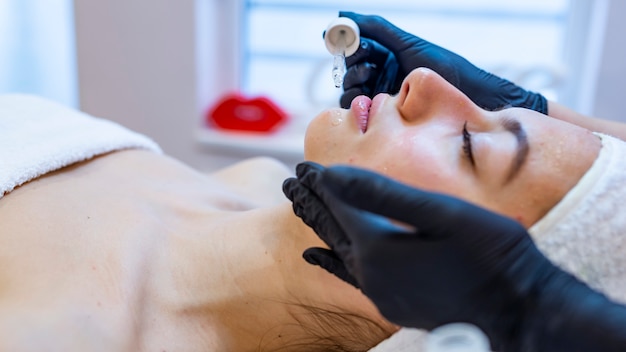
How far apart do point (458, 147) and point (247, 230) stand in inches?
16.1

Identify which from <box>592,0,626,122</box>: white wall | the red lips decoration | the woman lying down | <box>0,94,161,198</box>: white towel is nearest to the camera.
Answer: the woman lying down

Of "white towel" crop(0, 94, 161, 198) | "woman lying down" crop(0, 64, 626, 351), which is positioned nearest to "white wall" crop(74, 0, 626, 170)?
"white towel" crop(0, 94, 161, 198)

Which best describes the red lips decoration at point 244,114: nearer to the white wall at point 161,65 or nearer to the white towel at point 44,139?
the white wall at point 161,65

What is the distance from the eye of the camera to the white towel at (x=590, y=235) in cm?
79

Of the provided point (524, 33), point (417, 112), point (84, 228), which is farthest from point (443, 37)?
point (84, 228)

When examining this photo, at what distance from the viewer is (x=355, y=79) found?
1365mm

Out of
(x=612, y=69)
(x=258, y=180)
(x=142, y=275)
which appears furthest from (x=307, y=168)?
(x=612, y=69)

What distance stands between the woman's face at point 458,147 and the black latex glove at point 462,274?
114 mm

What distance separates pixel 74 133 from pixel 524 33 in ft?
5.06

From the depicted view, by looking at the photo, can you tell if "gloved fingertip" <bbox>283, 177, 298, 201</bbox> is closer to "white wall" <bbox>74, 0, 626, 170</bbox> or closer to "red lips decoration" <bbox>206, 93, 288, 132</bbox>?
"white wall" <bbox>74, 0, 626, 170</bbox>

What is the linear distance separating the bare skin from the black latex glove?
24cm

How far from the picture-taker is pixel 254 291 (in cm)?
108

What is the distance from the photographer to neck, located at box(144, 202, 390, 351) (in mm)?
1051

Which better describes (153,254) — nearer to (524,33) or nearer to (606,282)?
(606,282)
